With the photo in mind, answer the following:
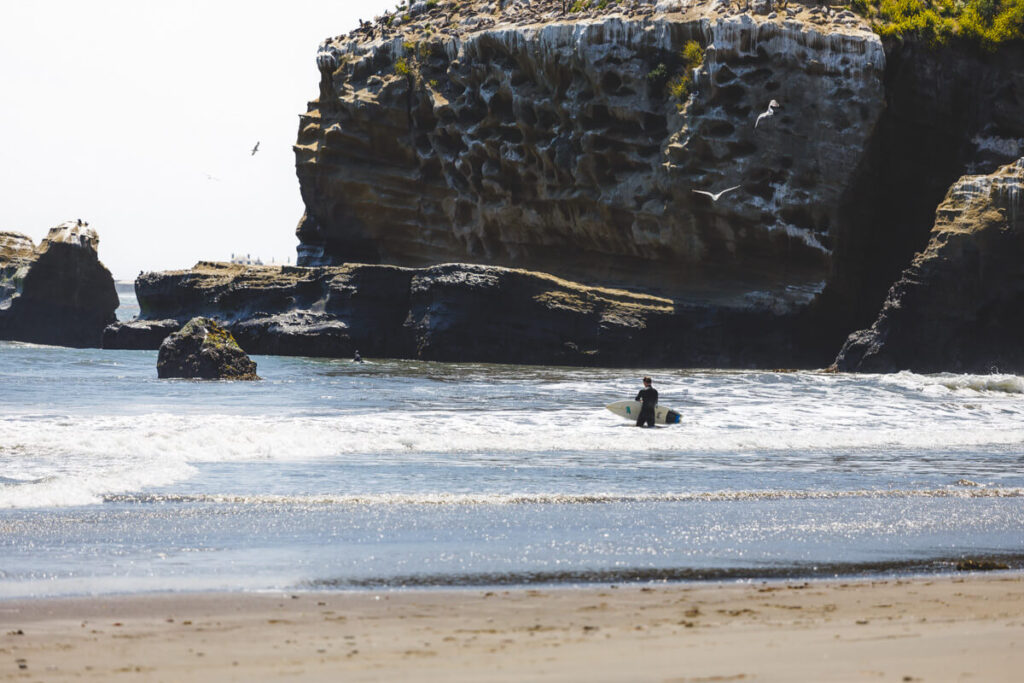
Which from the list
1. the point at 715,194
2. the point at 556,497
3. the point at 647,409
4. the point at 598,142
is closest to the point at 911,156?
the point at 715,194

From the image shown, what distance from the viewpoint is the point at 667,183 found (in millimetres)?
42969

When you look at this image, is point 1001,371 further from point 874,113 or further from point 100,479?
point 100,479

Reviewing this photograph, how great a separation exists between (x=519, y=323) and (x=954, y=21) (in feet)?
63.9

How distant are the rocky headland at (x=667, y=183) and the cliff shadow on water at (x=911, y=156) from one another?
76 mm

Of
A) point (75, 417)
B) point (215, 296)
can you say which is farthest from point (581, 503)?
point (215, 296)

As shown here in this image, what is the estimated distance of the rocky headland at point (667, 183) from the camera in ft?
132

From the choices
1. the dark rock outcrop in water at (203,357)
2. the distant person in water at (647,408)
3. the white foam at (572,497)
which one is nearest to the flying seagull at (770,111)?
the dark rock outcrop in water at (203,357)

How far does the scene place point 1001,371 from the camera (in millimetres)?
34062

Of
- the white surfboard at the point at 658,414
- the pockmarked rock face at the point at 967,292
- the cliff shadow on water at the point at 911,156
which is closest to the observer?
the white surfboard at the point at 658,414

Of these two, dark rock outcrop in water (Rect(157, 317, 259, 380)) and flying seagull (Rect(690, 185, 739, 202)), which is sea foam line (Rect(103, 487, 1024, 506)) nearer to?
dark rock outcrop in water (Rect(157, 317, 259, 380))

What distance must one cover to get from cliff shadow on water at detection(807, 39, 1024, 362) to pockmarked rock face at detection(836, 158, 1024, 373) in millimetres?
4937

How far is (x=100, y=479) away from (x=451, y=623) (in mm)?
6720

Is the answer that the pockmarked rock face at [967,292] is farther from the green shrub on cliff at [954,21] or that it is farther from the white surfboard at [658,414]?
the white surfboard at [658,414]

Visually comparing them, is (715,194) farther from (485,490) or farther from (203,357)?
(485,490)
